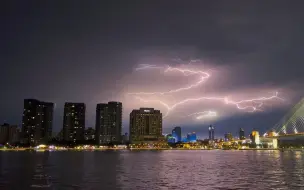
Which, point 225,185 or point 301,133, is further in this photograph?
point 301,133

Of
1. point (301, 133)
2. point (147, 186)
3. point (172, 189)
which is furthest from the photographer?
point (301, 133)

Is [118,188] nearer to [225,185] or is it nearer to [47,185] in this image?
[47,185]

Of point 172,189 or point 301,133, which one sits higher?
point 301,133

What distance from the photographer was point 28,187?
39.6 m

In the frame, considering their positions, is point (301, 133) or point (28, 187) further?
point (301, 133)

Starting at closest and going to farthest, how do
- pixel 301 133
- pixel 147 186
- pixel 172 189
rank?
pixel 172 189 < pixel 147 186 < pixel 301 133

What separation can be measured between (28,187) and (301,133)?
531ft

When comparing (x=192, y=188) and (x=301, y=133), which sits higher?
(x=301, y=133)

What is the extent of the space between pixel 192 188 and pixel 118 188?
318 inches

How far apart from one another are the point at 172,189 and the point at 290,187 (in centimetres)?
1304

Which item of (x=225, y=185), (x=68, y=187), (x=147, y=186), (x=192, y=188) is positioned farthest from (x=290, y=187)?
(x=68, y=187)

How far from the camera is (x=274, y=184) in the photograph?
1668 inches

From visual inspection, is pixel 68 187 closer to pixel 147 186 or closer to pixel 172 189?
pixel 147 186

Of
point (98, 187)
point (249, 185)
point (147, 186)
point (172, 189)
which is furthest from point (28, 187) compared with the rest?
point (249, 185)
